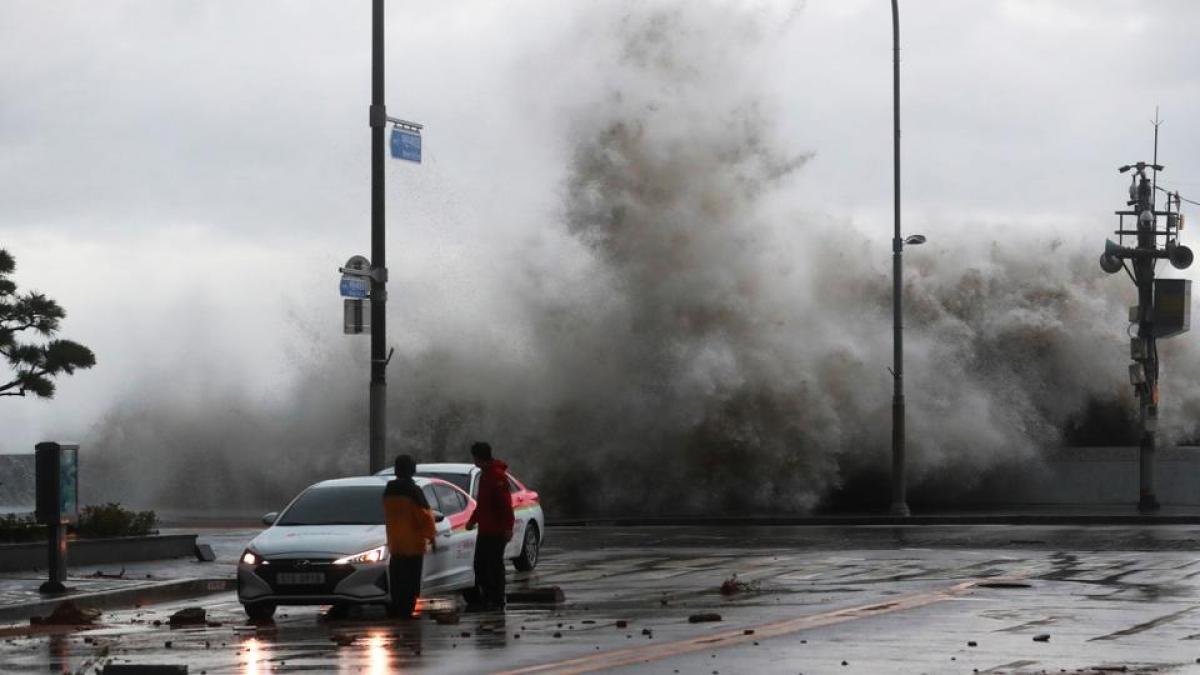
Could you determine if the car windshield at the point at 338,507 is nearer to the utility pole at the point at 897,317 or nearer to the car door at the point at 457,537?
the car door at the point at 457,537

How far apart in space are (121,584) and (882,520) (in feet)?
69.5

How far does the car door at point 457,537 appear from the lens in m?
18.8

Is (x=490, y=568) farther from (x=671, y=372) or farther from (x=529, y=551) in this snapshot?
(x=671, y=372)

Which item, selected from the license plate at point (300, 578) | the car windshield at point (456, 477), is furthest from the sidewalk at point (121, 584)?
the license plate at point (300, 578)

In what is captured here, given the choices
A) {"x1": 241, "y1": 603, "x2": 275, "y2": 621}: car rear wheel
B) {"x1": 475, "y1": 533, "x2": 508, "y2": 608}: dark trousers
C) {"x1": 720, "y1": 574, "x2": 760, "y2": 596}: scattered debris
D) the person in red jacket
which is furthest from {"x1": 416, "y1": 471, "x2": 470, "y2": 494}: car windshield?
{"x1": 241, "y1": 603, "x2": 275, "y2": 621}: car rear wheel

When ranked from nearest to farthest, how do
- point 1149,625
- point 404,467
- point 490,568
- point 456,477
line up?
point 1149,625 < point 404,467 < point 490,568 < point 456,477

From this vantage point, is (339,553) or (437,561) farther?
(437,561)

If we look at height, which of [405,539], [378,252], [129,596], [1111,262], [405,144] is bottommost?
[129,596]

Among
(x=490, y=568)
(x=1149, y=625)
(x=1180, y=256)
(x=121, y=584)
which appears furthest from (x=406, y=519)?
(x=1180, y=256)

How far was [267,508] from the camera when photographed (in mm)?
49250

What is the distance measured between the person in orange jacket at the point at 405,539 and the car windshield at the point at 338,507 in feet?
4.49

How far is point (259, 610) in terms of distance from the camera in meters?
17.7

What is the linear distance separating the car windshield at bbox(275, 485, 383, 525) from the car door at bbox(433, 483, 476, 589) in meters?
0.76

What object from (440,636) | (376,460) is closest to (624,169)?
(376,460)
